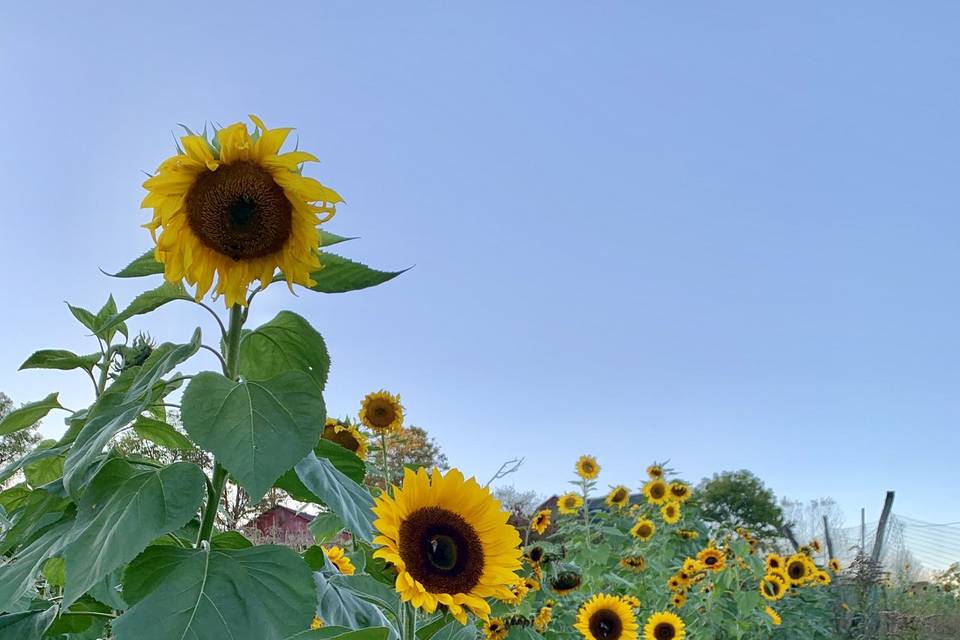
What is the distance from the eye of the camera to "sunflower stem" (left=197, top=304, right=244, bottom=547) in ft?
4.38

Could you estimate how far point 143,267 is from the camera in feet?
4.77

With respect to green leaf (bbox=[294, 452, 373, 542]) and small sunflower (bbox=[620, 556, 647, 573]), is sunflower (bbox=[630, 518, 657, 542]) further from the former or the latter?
green leaf (bbox=[294, 452, 373, 542])

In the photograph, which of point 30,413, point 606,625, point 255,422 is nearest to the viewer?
point 255,422

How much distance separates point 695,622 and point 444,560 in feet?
14.2

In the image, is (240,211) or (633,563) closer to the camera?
(240,211)

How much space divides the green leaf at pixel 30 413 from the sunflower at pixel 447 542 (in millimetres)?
783

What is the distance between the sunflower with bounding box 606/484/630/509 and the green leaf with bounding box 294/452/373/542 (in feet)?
20.0

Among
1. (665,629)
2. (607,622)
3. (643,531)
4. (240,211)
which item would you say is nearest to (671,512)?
(643,531)

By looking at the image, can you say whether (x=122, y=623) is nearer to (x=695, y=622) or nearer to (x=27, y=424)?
(x=27, y=424)

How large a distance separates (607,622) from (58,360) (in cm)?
287

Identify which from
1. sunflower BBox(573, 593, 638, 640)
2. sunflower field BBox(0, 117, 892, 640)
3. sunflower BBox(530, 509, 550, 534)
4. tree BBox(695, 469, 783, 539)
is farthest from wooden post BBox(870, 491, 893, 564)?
sunflower field BBox(0, 117, 892, 640)

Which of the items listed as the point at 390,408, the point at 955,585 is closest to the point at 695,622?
the point at 390,408

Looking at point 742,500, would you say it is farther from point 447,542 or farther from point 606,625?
point 447,542

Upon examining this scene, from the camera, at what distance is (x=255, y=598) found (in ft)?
3.83
